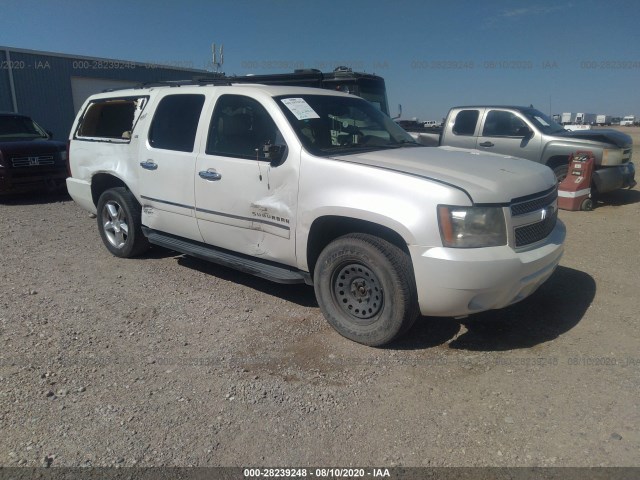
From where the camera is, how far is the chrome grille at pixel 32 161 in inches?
373

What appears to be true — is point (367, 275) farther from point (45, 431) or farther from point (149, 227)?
point (149, 227)

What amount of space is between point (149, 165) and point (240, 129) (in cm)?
128

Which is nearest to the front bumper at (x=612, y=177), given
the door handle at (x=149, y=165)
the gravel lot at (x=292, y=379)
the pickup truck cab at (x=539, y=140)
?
the pickup truck cab at (x=539, y=140)

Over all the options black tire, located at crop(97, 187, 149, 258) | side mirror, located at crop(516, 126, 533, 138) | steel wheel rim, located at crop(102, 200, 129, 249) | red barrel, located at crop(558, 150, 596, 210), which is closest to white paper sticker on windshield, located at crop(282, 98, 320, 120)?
black tire, located at crop(97, 187, 149, 258)

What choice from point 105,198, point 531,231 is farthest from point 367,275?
point 105,198

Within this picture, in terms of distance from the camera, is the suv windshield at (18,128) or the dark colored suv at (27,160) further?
the suv windshield at (18,128)

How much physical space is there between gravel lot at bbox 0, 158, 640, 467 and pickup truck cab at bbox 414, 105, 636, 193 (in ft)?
14.5

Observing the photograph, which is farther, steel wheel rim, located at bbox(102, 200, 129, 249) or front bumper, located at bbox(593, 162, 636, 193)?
front bumper, located at bbox(593, 162, 636, 193)

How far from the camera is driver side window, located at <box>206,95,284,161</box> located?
4.21 meters

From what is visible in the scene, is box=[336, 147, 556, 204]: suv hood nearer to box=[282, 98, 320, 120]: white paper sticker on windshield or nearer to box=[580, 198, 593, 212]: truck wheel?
box=[282, 98, 320, 120]: white paper sticker on windshield

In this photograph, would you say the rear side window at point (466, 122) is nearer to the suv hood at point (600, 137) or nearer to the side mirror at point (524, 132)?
the side mirror at point (524, 132)

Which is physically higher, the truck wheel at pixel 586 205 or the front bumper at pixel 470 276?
the front bumper at pixel 470 276

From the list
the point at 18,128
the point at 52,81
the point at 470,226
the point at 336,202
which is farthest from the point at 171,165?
the point at 52,81

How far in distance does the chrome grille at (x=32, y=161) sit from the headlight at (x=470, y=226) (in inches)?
359
